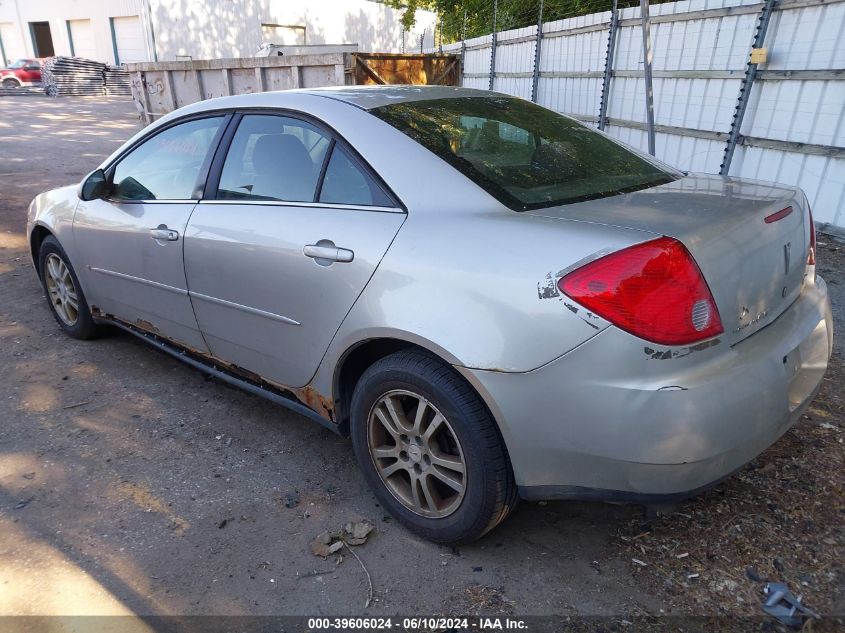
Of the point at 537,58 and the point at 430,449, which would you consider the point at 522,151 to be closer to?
the point at 430,449

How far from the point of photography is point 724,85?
6754mm

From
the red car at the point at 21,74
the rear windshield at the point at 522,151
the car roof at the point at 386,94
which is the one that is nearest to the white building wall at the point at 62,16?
the red car at the point at 21,74

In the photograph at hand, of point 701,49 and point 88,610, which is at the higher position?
point 701,49

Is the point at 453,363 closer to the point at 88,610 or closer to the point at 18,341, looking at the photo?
the point at 88,610

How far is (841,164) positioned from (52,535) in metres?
6.30

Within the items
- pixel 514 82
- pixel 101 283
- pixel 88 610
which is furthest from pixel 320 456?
pixel 514 82

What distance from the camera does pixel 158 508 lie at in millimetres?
2717

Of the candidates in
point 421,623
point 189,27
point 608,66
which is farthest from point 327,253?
point 189,27

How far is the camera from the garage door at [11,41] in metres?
38.7

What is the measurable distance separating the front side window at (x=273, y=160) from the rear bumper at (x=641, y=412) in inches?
49.2

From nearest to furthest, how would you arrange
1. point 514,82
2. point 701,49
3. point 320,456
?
1. point 320,456
2. point 701,49
3. point 514,82

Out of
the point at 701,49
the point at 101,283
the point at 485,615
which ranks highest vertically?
the point at 701,49

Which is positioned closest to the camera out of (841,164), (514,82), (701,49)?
(841,164)

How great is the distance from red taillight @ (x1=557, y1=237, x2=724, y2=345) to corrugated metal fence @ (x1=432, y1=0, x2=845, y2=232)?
471 cm
